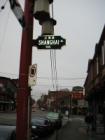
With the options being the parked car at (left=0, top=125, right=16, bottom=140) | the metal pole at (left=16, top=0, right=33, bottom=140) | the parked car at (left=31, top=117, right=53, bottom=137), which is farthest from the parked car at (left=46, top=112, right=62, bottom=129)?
the metal pole at (left=16, top=0, right=33, bottom=140)

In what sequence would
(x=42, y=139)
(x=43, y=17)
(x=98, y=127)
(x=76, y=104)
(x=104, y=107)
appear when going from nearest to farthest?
1. (x=43, y=17)
2. (x=42, y=139)
3. (x=104, y=107)
4. (x=98, y=127)
5. (x=76, y=104)

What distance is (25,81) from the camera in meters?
7.05

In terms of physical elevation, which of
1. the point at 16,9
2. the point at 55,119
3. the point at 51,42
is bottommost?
the point at 55,119

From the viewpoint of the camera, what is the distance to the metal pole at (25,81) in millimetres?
6848

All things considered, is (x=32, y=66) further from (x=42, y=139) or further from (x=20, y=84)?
(x=42, y=139)

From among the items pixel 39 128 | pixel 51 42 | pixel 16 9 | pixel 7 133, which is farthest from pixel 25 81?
pixel 39 128

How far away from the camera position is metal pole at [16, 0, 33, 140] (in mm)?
6848

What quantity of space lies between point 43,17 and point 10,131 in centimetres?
524

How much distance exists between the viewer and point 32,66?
709 centimetres

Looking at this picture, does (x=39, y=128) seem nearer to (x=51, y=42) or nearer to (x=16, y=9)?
(x=51, y=42)

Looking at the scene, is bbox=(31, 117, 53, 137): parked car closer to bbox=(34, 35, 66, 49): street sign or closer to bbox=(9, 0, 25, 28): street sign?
bbox=(34, 35, 66, 49): street sign

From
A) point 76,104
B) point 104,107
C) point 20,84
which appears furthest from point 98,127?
point 76,104

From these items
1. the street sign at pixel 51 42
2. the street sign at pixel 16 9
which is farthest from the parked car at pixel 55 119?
the street sign at pixel 16 9

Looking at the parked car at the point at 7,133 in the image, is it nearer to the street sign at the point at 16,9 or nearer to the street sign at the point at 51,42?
the street sign at the point at 51,42
